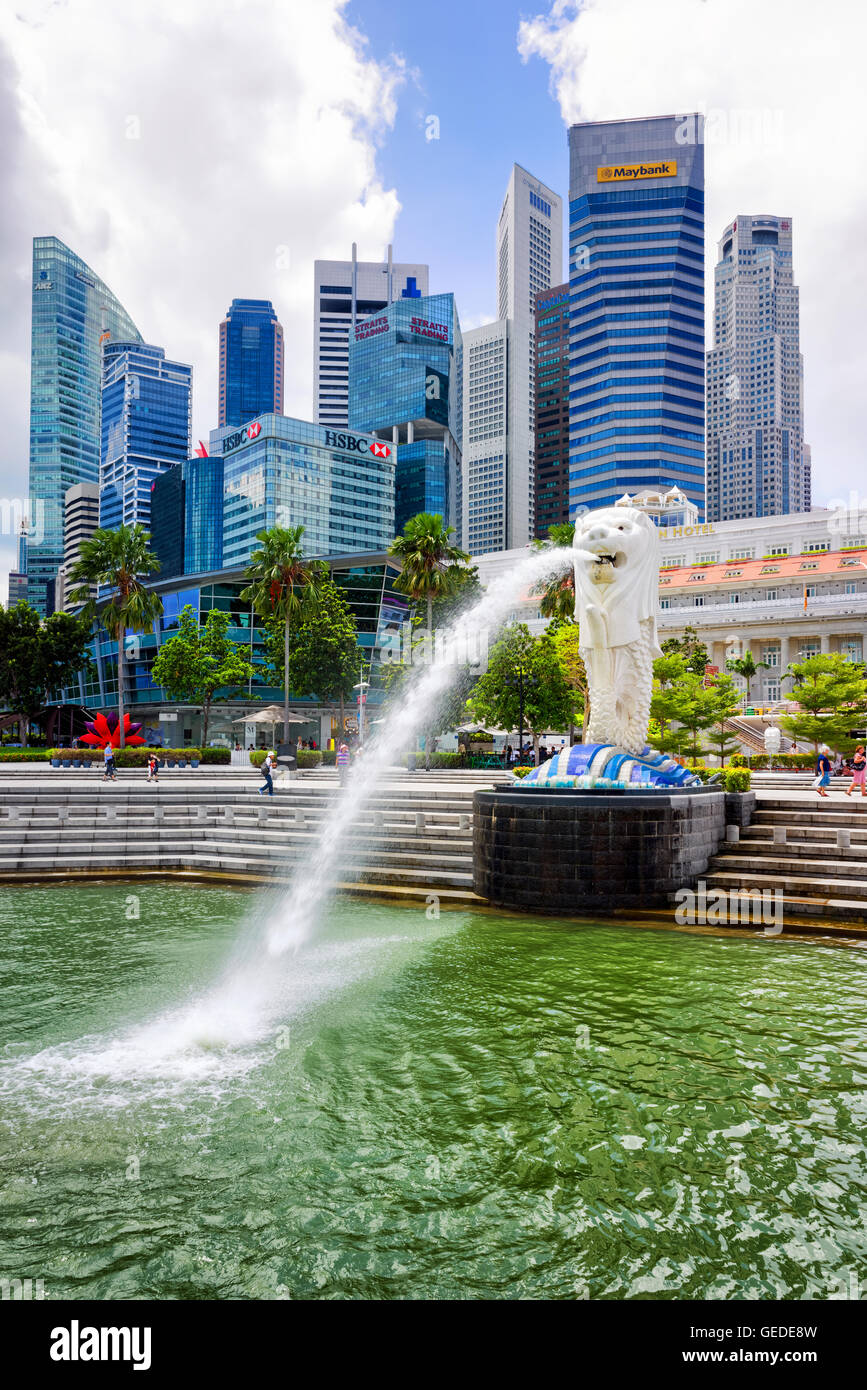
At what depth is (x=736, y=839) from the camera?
639 inches

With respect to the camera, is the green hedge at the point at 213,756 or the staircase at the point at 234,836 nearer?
the staircase at the point at 234,836

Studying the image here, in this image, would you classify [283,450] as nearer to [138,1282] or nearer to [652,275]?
[652,275]

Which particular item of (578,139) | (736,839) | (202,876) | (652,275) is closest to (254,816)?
(202,876)

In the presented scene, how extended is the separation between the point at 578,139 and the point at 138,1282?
19030cm

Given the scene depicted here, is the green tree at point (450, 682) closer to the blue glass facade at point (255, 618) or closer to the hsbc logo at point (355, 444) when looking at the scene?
→ the blue glass facade at point (255, 618)

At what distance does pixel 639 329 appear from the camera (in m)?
140

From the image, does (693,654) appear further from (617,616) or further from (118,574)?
(617,616)

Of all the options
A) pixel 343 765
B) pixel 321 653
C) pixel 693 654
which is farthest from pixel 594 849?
pixel 693 654

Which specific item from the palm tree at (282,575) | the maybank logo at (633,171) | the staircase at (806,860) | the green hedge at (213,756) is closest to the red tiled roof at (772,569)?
the palm tree at (282,575)

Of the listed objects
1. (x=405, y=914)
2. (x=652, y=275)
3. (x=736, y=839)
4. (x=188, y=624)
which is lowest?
(x=405, y=914)

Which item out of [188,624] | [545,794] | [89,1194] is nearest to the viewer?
[89,1194]

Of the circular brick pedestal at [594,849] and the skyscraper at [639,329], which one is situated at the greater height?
the skyscraper at [639,329]

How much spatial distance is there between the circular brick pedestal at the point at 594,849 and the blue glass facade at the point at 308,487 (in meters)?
112

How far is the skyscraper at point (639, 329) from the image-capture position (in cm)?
13962
